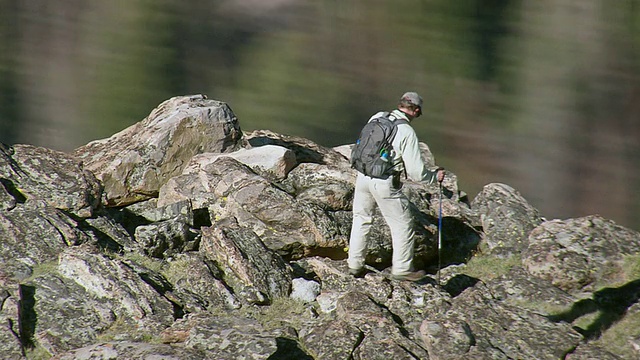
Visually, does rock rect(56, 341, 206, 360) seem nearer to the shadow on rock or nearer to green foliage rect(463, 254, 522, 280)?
the shadow on rock

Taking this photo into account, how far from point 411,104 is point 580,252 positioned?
2654mm

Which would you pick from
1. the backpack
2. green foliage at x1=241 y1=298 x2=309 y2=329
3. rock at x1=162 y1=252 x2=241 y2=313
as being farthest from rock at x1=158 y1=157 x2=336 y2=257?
the backpack

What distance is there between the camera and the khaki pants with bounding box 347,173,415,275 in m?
7.69

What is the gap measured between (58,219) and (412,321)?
158 inches

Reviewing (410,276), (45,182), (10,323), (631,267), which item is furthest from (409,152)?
(45,182)

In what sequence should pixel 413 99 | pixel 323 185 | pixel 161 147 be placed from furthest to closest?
1. pixel 161 147
2. pixel 323 185
3. pixel 413 99

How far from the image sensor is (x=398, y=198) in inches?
304

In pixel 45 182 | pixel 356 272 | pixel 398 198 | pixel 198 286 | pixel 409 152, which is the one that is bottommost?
pixel 198 286

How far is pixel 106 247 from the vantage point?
867 centimetres

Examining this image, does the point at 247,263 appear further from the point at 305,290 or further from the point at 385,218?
the point at 385,218

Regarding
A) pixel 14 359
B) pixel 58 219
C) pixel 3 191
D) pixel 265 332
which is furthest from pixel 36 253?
pixel 265 332

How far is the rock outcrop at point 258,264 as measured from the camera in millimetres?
6930

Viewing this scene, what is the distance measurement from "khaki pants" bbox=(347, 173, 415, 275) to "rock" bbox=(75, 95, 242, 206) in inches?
129

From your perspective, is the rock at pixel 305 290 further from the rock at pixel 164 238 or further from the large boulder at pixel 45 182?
the large boulder at pixel 45 182
